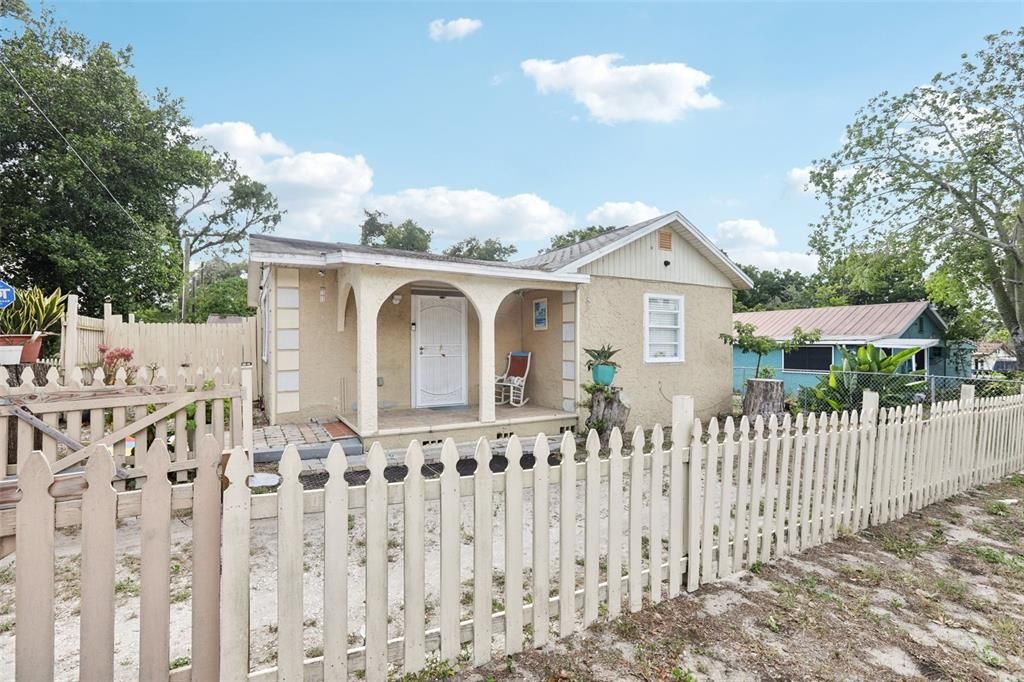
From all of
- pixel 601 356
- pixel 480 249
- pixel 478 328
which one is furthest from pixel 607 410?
pixel 480 249

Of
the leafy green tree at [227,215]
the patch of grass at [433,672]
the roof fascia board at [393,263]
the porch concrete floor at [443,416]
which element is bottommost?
the patch of grass at [433,672]

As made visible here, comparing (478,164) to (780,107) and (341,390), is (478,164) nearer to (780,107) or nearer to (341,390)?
(780,107)

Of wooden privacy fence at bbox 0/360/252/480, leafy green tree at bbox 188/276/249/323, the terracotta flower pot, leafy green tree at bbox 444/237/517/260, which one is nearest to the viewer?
wooden privacy fence at bbox 0/360/252/480

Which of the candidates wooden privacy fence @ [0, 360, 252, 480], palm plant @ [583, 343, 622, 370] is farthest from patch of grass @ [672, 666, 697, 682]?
palm plant @ [583, 343, 622, 370]

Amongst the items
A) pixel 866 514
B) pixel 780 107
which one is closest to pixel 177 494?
pixel 866 514

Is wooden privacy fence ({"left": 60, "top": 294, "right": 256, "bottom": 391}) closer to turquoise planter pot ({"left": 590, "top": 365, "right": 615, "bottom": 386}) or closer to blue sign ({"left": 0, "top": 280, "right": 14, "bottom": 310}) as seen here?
blue sign ({"left": 0, "top": 280, "right": 14, "bottom": 310})

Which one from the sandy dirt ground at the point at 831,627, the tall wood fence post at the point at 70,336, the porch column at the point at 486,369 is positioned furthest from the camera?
the tall wood fence post at the point at 70,336

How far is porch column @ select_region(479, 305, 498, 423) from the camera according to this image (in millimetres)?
7449

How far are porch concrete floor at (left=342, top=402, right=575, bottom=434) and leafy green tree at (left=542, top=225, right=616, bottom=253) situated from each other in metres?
22.5

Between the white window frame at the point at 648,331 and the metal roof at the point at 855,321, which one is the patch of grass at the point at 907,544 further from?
the metal roof at the point at 855,321

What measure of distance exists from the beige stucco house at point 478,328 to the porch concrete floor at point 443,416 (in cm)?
3

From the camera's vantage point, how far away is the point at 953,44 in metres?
11.4

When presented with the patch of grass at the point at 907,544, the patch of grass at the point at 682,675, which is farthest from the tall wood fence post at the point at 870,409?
the patch of grass at the point at 682,675

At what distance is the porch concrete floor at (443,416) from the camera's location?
701 centimetres
